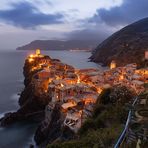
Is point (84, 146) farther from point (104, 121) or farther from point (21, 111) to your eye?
point (21, 111)

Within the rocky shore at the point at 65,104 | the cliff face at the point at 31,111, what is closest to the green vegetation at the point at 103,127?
the rocky shore at the point at 65,104

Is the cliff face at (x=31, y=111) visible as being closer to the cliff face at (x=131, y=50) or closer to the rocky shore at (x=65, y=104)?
the rocky shore at (x=65, y=104)

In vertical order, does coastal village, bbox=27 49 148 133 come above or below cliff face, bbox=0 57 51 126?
above

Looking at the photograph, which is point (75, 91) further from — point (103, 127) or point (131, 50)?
point (131, 50)

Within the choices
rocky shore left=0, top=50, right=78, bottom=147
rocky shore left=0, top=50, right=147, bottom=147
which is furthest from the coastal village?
rocky shore left=0, top=50, right=78, bottom=147

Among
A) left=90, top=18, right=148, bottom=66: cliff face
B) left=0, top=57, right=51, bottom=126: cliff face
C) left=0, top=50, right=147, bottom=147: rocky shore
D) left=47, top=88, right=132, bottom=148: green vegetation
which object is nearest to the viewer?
left=47, top=88, right=132, bottom=148: green vegetation

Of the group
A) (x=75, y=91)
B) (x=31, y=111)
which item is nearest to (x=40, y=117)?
(x=31, y=111)

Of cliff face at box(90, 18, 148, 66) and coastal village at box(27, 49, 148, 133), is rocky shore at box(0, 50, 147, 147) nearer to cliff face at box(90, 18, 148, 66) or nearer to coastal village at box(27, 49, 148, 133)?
coastal village at box(27, 49, 148, 133)

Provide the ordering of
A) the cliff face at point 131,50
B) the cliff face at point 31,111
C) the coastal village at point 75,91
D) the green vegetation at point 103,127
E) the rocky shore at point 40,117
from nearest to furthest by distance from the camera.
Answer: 1. the green vegetation at point 103,127
2. the coastal village at point 75,91
3. the rocky shore at point 40,117
4. the cliff face at point 31,111
5. the cliff face at point 131,50
